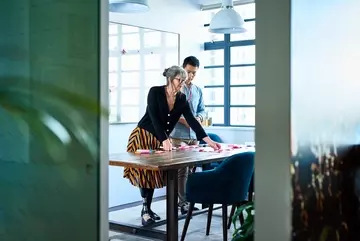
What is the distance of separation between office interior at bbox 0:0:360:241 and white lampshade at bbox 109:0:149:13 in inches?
70.3

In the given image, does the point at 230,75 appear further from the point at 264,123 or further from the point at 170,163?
the point at 264,123

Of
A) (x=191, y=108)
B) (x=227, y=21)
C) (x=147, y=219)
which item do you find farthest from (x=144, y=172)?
(x=227, y=21)

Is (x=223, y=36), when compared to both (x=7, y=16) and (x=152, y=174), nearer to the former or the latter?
(x=152, y=174)

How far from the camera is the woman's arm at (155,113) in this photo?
A: 417cm

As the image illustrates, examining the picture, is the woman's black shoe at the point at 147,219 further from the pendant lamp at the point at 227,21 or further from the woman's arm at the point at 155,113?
the pendant lamp at the point at 227,21

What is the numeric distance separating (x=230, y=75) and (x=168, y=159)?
143 inches

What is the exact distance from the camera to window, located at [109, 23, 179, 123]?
5520mm

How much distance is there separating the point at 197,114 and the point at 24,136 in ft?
12.6

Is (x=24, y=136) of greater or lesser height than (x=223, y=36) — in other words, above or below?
below

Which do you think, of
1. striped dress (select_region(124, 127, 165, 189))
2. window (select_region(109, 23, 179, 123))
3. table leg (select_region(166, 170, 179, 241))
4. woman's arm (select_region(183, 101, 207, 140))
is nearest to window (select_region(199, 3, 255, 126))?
window (select_region(109, 23, 179, 123))

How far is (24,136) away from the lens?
1941 millimetres

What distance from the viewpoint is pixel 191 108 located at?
4.93 metres

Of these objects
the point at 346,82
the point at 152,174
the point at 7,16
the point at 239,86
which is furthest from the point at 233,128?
the point at 7,16

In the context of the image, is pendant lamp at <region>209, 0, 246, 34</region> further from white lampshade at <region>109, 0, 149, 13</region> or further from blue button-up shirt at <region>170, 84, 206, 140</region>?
white lampshade at <region>109, 0, 149, 13</region>
